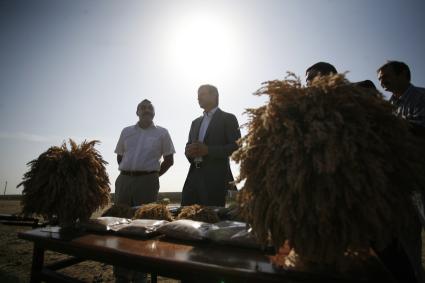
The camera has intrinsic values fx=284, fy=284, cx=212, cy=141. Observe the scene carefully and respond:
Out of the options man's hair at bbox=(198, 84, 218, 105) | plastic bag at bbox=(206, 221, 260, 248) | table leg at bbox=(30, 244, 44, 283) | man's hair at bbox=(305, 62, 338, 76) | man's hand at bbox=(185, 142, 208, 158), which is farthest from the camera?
man's hair at bbox=(198, 84, 218, 105)

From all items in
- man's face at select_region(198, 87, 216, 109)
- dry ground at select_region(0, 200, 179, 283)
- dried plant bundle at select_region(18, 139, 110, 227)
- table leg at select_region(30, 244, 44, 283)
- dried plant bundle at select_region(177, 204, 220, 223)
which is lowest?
dry ground at select_region(0, 200, 179, 283)

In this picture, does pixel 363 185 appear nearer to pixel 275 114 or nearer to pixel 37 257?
pixel 275 114

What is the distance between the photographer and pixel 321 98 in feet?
4.01

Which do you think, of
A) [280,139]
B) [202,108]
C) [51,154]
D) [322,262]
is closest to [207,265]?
[322,262]

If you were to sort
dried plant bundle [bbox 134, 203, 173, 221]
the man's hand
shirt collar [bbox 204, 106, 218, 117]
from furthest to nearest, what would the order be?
shirt collar [bbox 204, 106, 218, 117]
the man's hand
dried plant bundle [bbox 134, 203, 173, 221]

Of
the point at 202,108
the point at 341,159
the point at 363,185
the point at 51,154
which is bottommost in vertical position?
the point at 363,185

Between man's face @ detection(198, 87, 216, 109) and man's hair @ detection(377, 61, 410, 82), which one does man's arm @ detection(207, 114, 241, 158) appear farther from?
man's hair @ detection(377, 61, 410, 82)

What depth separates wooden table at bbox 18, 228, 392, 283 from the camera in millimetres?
1251

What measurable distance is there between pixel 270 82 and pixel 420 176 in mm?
739

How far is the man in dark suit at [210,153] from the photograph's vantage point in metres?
3.55

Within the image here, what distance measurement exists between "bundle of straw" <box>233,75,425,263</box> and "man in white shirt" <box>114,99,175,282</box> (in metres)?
3.59

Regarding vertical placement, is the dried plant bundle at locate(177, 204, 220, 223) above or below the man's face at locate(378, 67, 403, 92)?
below

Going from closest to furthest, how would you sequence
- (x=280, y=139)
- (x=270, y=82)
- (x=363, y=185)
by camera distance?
(x=363, y=185) < (x=280, y=139) < (x=270, y=82)

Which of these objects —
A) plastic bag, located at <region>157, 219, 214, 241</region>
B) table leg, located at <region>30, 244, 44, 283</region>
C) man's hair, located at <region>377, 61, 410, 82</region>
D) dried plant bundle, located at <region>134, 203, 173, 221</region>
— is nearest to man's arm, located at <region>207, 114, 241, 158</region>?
dried plant bundle, located at <region>134, 203, 173, 221</region>
